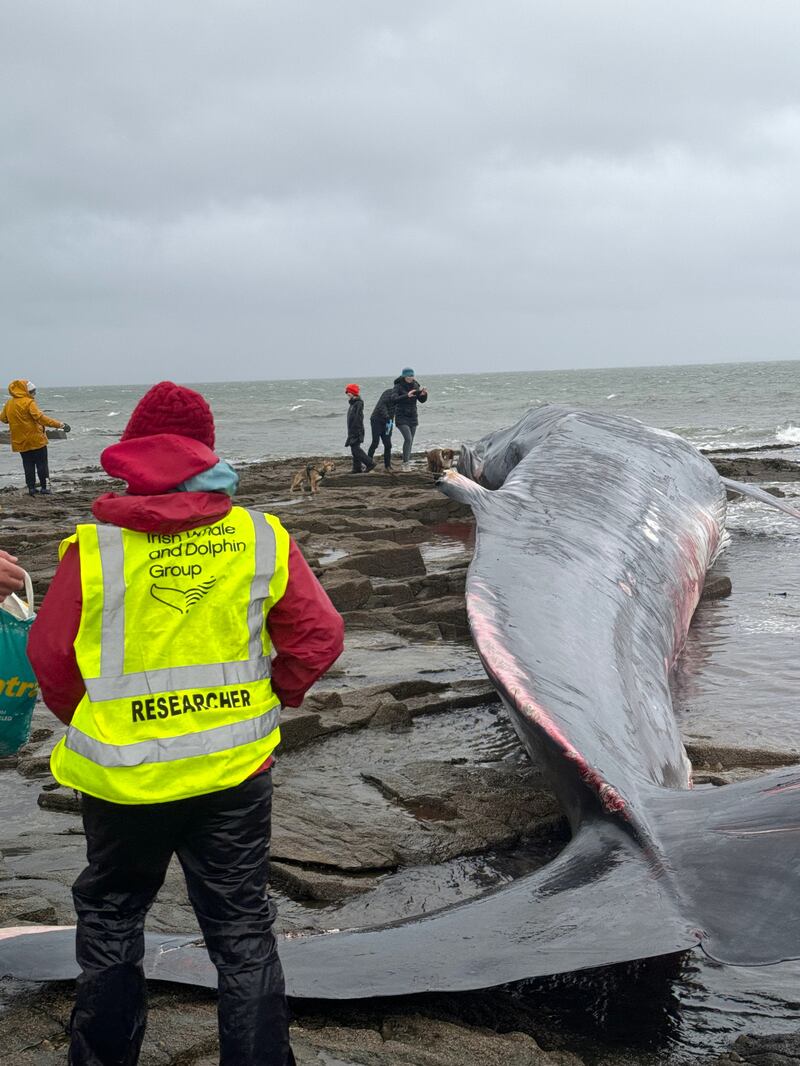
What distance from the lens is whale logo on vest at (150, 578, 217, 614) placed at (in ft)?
8.52

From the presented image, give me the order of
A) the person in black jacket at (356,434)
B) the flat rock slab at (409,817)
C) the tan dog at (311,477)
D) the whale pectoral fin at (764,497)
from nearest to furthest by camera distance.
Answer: the flat rock slab at (409,817), the whale pectoral fin at (764,497), the tan dog at (311,477), the person in black jacket at (356,434)

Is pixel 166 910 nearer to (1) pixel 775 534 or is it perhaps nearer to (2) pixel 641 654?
(2) pixel 641 654

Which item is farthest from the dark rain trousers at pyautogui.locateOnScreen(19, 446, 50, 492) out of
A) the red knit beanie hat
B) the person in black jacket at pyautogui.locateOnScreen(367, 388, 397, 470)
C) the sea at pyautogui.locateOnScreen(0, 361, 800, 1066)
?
the red knit beanie hat

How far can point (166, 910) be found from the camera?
3.58 m

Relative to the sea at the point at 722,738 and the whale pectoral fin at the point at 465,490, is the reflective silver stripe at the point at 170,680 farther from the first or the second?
the whale pectoral fin at the point at 465,490

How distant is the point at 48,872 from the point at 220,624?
1.75 m

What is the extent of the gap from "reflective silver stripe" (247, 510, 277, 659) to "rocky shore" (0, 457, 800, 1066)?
965mm

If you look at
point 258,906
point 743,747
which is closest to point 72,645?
point 258,906

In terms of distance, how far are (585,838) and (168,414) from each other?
161 cm

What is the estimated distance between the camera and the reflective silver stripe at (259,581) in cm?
266

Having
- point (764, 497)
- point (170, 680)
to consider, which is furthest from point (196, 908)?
point (764, 497)

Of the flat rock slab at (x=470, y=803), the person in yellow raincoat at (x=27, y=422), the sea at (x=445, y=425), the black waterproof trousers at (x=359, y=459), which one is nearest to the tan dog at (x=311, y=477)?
the black waterproof trousers at (x=359, y=459)

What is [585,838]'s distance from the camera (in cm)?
302

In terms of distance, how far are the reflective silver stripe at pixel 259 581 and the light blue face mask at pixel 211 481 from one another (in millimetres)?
102
